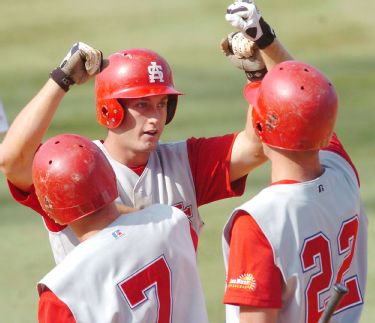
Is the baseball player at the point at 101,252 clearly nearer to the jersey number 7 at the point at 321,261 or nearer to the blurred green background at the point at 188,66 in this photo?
the jersey number 7 at the point at 321,261

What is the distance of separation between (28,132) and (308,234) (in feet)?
4.69

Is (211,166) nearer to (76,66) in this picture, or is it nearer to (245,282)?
(76,66)

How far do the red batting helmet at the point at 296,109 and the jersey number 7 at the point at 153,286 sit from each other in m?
0.60

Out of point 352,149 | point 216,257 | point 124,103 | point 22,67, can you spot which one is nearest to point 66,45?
point 22,67

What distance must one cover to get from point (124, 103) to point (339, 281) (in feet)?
4.57

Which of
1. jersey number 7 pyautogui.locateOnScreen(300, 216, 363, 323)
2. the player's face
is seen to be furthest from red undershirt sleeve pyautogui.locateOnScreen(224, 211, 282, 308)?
the player's face

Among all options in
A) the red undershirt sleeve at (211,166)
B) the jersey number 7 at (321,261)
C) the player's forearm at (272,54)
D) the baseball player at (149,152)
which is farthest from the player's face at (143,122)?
the jersey number 7 at (321,261)

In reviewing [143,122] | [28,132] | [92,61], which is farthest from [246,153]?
[28,132]

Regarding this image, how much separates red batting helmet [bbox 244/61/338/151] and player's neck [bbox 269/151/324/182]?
5 cm

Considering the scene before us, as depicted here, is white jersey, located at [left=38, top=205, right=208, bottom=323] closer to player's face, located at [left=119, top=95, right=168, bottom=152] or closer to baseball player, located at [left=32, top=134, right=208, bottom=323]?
baseball player, located at [left=32, top=134, right=208, bottom=323]

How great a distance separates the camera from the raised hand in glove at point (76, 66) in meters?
4.44

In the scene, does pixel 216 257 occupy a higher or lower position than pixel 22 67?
lower

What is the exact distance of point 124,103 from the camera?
4730 mm

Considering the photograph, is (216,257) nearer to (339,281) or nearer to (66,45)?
(339,281)
